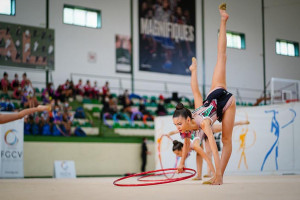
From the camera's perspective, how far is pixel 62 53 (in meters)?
15.4

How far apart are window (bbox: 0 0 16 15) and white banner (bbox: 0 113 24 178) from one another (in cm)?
557

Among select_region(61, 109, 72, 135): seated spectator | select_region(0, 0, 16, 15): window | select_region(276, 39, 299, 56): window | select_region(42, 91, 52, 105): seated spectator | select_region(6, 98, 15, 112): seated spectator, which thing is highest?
select_region(0, 0, 16, 15): window

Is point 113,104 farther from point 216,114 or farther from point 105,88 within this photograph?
point 216,114

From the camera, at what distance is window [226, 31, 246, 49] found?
19.0m

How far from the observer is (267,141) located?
8344 mm

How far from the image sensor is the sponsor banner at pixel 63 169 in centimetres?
1091

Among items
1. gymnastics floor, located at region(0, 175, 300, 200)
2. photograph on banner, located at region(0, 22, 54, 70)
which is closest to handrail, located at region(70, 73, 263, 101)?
photograph on banner, located at region(0, 22, 54, 70)

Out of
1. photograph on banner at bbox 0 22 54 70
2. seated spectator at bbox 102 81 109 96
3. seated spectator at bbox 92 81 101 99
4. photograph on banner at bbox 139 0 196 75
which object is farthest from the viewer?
photograph on banner at bbox 139 0 196 75

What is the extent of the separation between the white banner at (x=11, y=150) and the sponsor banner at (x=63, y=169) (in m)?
0.95

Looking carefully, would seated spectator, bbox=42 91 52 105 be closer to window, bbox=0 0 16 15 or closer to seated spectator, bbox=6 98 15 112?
seated spectator, bbox=6 98 15 112

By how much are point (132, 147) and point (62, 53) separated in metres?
4.66

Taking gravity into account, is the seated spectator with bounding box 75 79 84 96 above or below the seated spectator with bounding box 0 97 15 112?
above

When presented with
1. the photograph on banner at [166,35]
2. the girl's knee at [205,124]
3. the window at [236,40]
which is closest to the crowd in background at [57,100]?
Result: the photograph on banner at [166,35]

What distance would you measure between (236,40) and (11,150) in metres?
12.6
